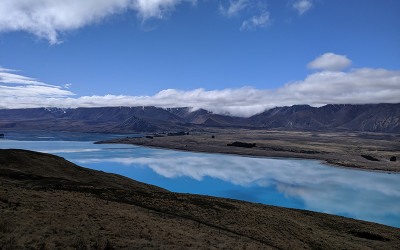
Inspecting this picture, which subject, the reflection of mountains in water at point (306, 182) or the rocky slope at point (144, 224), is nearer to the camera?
the rocky slope at point (144, 224)

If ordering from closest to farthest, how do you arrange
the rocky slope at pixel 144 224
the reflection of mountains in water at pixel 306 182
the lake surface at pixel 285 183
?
the rocky slope at pixel 144 224 → the reflection of mountains in water at pixel 306 182 → the lake surface at pixel 285 183

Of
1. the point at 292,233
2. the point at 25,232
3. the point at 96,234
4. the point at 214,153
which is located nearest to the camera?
the point at 25,232

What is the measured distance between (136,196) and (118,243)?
14.3 m

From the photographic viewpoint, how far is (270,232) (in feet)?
77.8

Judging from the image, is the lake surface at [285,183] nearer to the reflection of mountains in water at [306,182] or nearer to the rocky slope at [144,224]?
the reflection of mountains in water at [306,182]

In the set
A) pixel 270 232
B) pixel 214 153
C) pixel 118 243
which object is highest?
pixel 118 243

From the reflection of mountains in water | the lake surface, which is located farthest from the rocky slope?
the reflection of mountains in water

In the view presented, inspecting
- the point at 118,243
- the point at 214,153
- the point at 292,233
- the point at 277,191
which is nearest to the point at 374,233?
the point at 292,233

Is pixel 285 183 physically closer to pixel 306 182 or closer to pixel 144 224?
pixel 306 182

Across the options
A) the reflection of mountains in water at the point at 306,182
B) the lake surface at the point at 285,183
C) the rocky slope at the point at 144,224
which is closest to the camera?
the rocky slope at the point at 144,224

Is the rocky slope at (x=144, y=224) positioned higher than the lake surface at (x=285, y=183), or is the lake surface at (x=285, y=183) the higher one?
the rocky slope at (x=144, y=224)

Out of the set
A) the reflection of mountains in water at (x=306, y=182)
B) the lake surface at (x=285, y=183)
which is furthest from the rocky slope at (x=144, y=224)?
the reflection of mountains in water at (x=306, y=182)

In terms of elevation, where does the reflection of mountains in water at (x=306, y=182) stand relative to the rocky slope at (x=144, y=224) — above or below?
below

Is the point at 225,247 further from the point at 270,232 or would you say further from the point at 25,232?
the point at 25,232
